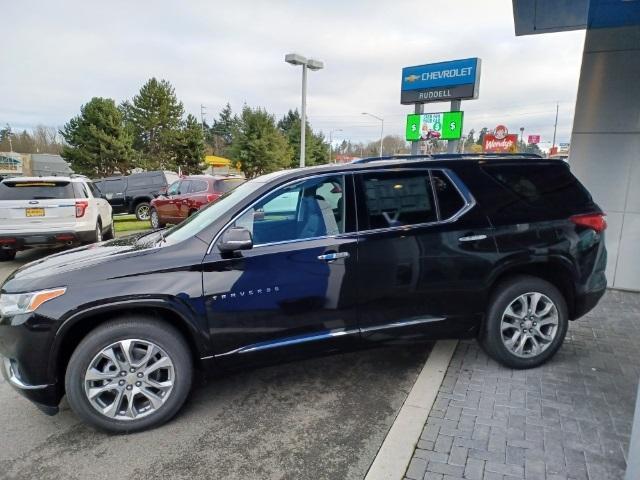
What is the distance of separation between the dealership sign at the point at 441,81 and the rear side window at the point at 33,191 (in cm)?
1121

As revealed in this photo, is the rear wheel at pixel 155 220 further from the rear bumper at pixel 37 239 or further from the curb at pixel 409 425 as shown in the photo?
the curb at pixel 409 425

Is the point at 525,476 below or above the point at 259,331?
below

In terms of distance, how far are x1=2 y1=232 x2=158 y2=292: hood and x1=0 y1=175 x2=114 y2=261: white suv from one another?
478 cm

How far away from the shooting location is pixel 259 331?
2957mm

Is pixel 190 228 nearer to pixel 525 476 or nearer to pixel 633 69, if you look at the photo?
pixel 525 476

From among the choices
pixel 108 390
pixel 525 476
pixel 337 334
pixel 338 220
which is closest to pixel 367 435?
pixel 337 334

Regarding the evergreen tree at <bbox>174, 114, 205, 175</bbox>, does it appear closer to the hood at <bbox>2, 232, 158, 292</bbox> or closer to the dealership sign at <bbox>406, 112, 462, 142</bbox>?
the dealership sign at <bbox>406, 112, 462, 142</bbox>

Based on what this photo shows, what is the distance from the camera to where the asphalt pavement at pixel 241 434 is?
98.4 inches

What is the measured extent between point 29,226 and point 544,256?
26.1 ft

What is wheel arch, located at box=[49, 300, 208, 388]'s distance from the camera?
2.66m

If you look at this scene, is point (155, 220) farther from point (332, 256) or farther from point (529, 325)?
point (529, 325)

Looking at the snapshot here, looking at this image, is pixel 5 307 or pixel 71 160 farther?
pixel 71 160

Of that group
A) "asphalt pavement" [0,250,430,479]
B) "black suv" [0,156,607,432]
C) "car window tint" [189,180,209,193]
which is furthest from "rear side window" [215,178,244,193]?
"asphalt pavement" [0,250,430,479]

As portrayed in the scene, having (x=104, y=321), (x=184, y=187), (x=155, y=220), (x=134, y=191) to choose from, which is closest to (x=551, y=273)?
(x=104, y=321)
